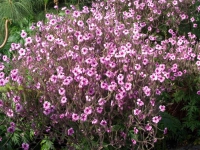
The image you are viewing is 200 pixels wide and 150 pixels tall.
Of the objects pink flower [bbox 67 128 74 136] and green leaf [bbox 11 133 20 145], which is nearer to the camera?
pink flower [bbox 67 128 74 136]

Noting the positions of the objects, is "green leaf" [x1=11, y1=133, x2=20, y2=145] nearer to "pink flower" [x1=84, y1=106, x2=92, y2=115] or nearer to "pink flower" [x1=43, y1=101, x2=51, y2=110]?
"pink flower" [x1=43, y1=101, x2=51, y2=110]

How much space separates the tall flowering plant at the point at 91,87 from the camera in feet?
8.75

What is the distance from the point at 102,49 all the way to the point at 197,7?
200 cm

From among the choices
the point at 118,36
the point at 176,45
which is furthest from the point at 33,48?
the point at 176,45

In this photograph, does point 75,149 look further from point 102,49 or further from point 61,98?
point 102,49

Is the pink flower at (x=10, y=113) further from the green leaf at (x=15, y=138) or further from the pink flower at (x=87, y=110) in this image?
the pink flower at (x=87, y=110)

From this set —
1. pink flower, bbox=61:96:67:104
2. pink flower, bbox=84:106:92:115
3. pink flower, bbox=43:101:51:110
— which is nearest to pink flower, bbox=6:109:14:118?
pink flower, bbox=43:101:51:110

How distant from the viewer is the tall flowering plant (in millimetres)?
2666

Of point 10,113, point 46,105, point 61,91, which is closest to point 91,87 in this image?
point 61,91

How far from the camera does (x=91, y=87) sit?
9.09ft

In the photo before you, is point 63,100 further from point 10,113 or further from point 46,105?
point 10,113

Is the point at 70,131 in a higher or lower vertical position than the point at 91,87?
lower

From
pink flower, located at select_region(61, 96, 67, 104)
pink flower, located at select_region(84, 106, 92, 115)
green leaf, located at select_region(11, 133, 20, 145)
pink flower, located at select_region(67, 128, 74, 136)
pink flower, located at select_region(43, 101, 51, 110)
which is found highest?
pink flower, located at select_region(61, 96, 67, 104)

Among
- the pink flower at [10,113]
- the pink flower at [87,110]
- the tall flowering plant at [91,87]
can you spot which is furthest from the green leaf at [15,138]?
the pink flower at [87,110]
